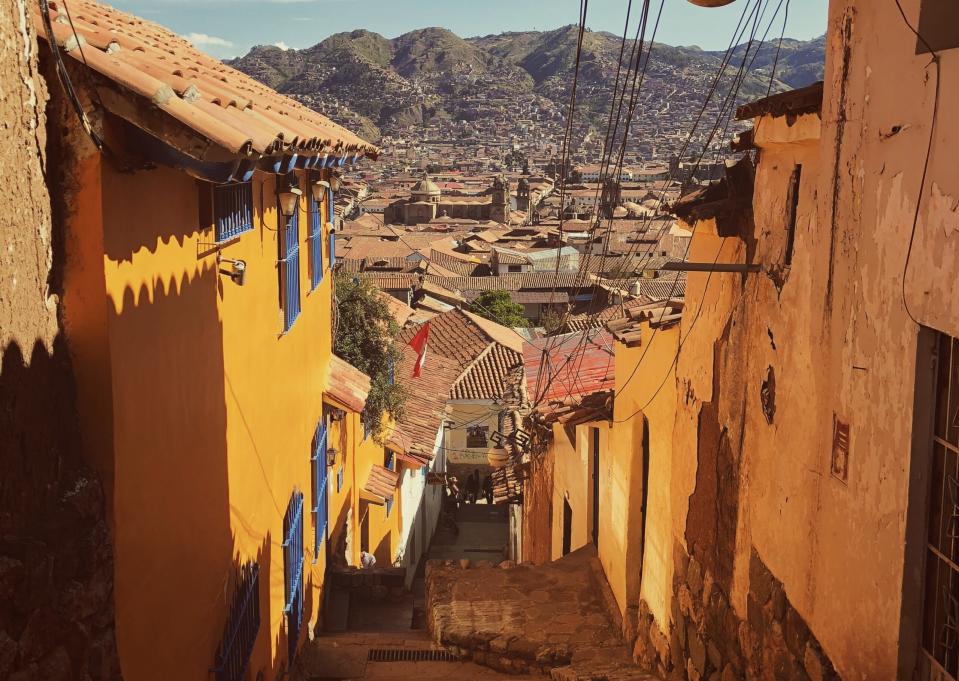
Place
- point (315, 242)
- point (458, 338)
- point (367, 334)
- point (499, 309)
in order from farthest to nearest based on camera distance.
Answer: point (499, 309)
point (458, 338)
point (367, 334)
point (315, 242)

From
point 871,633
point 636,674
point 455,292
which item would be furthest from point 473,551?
point 455,292

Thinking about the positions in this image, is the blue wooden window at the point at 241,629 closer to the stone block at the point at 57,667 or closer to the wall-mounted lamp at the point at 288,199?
the stone block at the point at 57,667

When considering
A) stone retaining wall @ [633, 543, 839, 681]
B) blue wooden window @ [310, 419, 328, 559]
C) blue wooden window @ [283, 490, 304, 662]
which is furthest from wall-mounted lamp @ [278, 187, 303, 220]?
stone retaining wall @ [633, 543, 839, 681]

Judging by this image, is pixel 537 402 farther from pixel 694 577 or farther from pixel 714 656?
pixel 714 656

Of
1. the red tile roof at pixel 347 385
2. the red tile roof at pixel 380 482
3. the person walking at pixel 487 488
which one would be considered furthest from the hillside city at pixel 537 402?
the person walking at pixel 487 488

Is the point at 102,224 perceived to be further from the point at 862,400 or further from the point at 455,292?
the point at 455,292

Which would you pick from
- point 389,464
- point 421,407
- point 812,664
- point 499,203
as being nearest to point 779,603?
point 812,664

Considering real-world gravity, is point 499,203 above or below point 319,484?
above

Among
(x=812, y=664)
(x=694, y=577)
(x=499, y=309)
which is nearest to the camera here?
(x=812, y=664)

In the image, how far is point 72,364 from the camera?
3.94 meters

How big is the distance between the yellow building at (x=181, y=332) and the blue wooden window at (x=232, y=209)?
28 millimetres

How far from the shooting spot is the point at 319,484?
1132 cm

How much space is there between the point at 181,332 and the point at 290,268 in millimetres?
3810

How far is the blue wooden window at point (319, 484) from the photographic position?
36.2 feet
